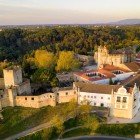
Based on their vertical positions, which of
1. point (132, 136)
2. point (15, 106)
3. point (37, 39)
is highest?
point (37, 39)

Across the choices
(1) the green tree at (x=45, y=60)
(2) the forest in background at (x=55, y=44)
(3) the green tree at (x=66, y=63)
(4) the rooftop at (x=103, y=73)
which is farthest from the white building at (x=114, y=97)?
(2) the forest in background at (x=55, y=44)

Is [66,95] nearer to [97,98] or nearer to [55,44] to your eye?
[97,98]

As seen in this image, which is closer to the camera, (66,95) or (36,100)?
(36,100)

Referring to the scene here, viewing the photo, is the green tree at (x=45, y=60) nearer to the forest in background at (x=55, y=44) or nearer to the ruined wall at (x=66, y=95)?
the forest in background at (x=55, y=44)

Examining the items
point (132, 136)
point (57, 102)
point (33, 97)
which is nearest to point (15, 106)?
point (33, 97)

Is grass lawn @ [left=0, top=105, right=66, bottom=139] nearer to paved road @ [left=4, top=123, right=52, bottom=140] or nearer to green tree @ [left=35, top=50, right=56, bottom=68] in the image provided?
paved road @ [left=4, top=123, right=52, bottom=140]

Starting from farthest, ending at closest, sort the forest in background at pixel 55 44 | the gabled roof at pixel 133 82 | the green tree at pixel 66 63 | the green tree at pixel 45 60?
the forest in background at pixel 55 44 < the green tree at pixel 45 60 < the green tree at pixel 66 63 < the gabled roof at pixel 133 82

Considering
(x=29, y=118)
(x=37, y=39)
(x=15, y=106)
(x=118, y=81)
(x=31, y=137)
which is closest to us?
(x=31, y=137)

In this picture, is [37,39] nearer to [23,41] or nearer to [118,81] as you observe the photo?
[23,41]

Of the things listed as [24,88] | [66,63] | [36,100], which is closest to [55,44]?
[66,63]
